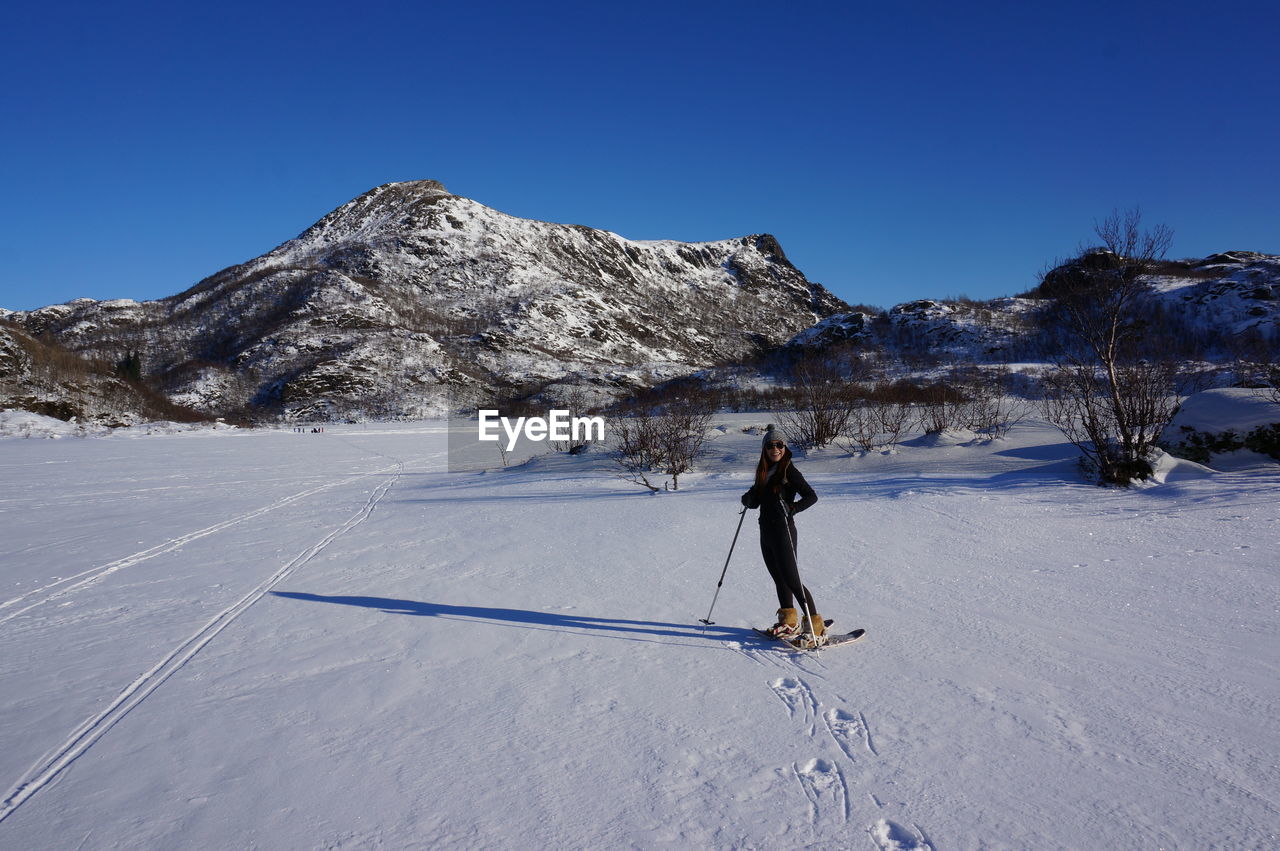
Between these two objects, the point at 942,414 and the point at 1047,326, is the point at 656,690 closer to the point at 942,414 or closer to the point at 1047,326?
the point at 942,414

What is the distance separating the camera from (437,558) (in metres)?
8.02

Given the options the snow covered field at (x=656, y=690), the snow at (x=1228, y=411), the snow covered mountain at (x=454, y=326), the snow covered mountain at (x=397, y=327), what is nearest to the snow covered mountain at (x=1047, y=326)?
the snow covered mountain at (x=454, y=326)

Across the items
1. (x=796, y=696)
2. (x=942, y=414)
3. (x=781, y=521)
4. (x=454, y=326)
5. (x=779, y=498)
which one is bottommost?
(x=796, y=696)

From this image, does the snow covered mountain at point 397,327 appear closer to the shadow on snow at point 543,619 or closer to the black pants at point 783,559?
the shadow on snow at point 543,619

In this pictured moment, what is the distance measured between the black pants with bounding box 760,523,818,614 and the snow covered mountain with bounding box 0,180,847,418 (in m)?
93.9

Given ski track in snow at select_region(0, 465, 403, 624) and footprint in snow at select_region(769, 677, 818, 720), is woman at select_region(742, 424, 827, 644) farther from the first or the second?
ski track in snow at select_region(0, 465, 403, 624)

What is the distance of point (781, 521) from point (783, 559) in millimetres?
294

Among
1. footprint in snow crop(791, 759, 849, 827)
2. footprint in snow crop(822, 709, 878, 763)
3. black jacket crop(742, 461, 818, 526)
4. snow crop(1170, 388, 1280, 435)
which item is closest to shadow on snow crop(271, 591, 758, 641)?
black jacket crop(742, 461, 818, 526)

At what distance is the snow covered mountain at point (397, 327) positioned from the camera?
336ft

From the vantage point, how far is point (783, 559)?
15.5 ft

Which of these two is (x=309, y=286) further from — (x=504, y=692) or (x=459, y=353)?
(x=504, y=692)

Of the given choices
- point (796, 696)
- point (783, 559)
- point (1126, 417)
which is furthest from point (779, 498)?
point (1126, 417)

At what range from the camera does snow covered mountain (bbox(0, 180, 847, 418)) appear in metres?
103

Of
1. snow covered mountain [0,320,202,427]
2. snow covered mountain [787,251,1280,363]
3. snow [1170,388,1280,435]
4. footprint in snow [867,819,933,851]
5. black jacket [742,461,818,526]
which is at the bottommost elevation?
→ footprint in snow [867,819,933,851]
